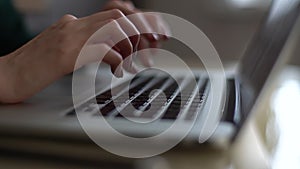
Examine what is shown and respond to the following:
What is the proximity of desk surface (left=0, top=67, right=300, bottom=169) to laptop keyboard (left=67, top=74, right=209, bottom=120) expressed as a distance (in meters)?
0.06

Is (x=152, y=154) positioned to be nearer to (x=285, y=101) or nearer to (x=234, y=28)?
(x=285, y=101)

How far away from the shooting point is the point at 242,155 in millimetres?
373

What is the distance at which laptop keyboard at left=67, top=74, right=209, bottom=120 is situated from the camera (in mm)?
410

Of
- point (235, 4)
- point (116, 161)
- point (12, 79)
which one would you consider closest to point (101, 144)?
point (116, 161)

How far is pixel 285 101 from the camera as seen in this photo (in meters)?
0.64

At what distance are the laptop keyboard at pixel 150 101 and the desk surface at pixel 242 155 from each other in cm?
6

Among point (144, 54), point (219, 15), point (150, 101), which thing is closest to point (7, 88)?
point (150, 101)

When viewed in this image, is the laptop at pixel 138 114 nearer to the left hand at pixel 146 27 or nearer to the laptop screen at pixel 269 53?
the laptop screen at pixel 269 53

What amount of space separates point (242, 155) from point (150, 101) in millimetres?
147

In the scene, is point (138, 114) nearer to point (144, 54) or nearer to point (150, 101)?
point (150, 101)

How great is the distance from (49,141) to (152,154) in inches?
3.7

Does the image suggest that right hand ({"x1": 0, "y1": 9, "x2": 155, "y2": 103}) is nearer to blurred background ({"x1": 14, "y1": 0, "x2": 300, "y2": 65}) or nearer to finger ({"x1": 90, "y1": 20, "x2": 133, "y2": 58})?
finger ({"x1": 90, "y1": 20, "x2": 133, "y2": 58})

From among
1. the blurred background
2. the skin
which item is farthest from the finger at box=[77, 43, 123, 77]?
the blurred background

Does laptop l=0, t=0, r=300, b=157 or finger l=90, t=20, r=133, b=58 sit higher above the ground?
finger l=90, t=20, r=133, b=58
